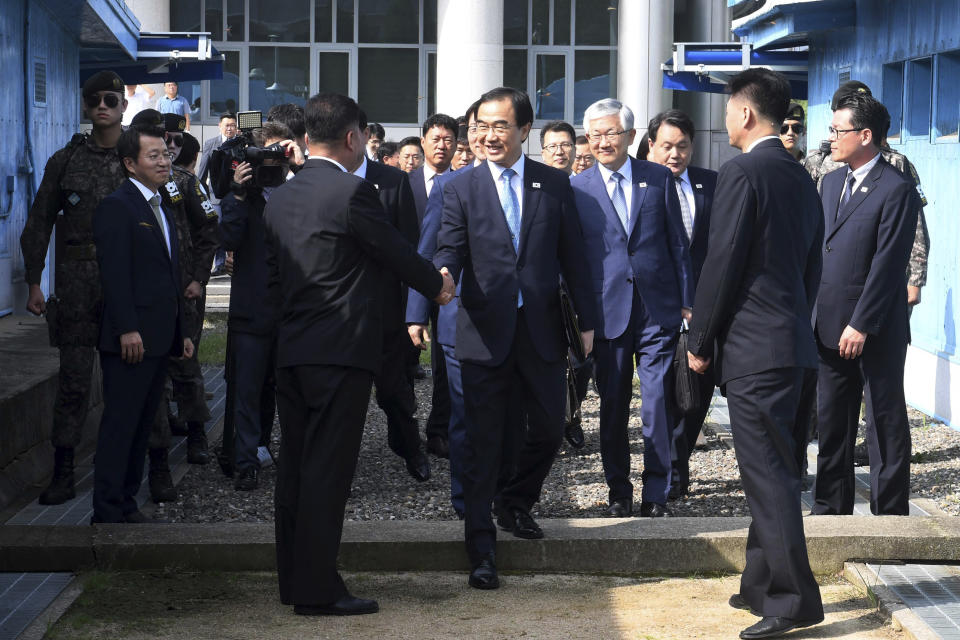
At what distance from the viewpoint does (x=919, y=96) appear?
1151cm

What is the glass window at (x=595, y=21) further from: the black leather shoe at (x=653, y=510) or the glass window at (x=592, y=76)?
the black leather shoe at (x=653, y=510)

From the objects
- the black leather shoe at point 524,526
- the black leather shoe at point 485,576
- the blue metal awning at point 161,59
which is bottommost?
the black leather shoe at point 485,576

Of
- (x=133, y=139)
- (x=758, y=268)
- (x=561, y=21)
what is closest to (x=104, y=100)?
(x=133, y=139)

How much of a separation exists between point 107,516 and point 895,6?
8.39m

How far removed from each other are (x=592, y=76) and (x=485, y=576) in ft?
79.4

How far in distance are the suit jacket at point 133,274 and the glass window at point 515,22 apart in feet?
75.2

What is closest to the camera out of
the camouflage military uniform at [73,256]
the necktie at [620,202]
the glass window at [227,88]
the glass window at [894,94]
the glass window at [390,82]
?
the necktie at [620,202]

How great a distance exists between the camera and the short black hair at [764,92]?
17.6 feet

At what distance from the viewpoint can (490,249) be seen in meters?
6.12

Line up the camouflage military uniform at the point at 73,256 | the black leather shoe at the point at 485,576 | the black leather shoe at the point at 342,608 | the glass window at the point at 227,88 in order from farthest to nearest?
the glass window at the point at 227,88 → the camouflage military uniform at the point at 73,256 → the black leather shoe at the point at 485,576 → the black leather shoe at the point at 342,608

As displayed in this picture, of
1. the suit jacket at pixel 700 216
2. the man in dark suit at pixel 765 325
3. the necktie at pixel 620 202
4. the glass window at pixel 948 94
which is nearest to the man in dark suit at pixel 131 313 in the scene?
the necktie at pixel 620 202

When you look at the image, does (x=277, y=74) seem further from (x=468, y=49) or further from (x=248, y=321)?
(x=248, y=321)

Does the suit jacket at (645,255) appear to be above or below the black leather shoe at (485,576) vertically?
above

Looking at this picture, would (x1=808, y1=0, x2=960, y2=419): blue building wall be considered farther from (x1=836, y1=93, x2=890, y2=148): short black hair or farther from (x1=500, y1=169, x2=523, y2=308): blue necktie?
(x1=500, y1=169, x2=523, y2=308): blue necktie
